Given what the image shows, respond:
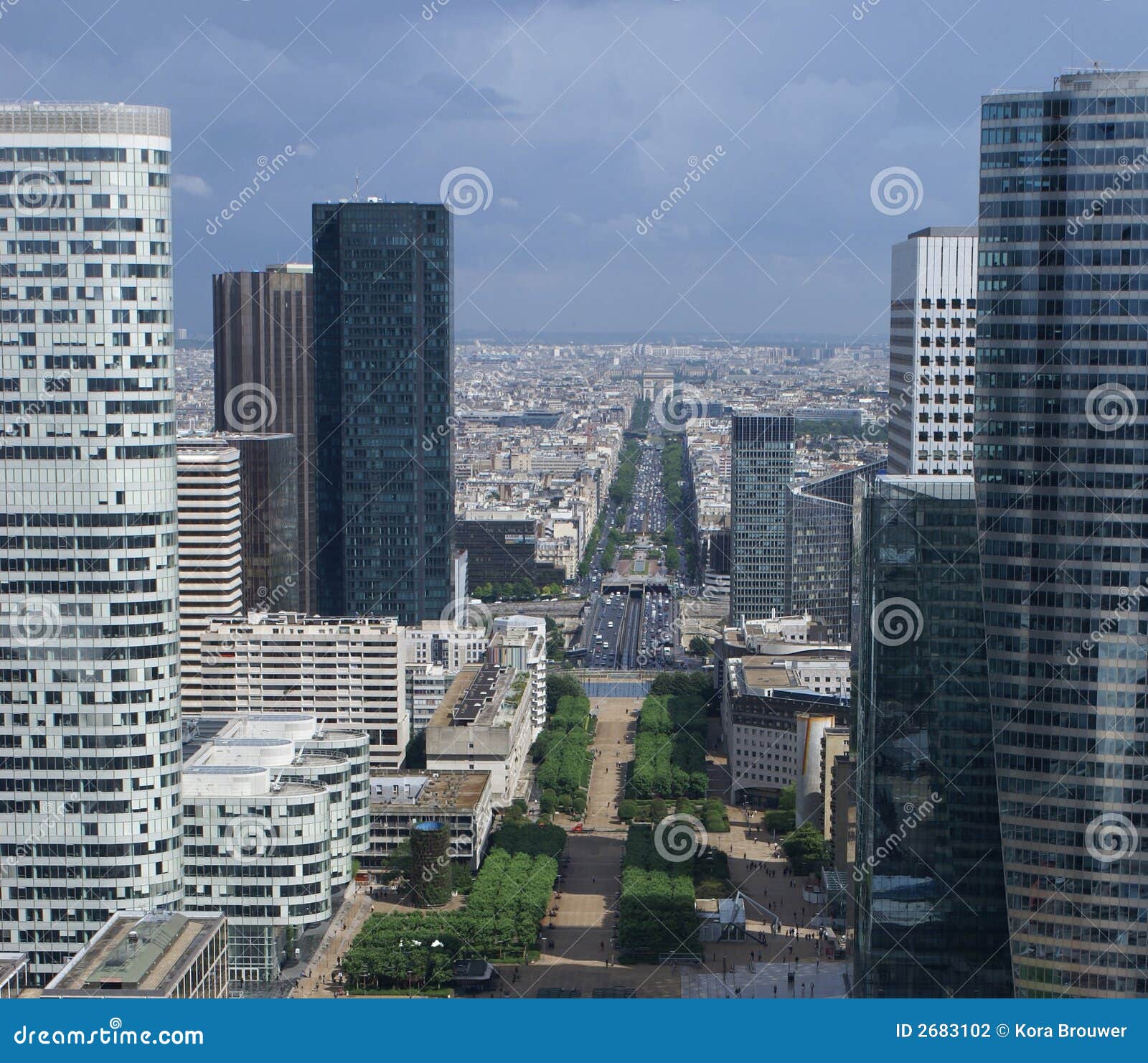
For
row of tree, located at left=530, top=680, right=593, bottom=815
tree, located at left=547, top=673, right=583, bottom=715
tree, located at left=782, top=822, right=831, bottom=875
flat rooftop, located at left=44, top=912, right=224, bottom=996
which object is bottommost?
tree, located at left=782, top=822, right=831, bottom=875

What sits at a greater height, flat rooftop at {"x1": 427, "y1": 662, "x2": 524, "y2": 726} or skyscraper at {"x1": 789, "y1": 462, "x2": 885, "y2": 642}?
skyscraper at {"x1": 789, "y1": 462, "x2": 885, "y2": 642}

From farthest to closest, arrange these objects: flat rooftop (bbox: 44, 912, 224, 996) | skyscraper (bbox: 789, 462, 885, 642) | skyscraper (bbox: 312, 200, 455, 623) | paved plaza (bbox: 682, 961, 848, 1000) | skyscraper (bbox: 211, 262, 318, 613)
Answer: skyscraper (bbox: 789, 462, 885, 642), skyscraper (bbox: 211, 262, 318, 613), skyscraper (bbox: 312, 200, 455, 623), paved plaza (bbox: 682, 961, 848, 1000), flat rooftop (bbox: 44, 912, 224, 996)

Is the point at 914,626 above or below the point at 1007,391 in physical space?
below

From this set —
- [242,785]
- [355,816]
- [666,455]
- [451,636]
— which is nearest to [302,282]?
[451,636]

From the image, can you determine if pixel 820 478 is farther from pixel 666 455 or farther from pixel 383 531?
pixel 666 455

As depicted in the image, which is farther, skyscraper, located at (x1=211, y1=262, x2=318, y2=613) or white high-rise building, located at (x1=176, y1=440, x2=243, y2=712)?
skyscraper, located at (x1=211, y1=262, x2=318, y2=613)
